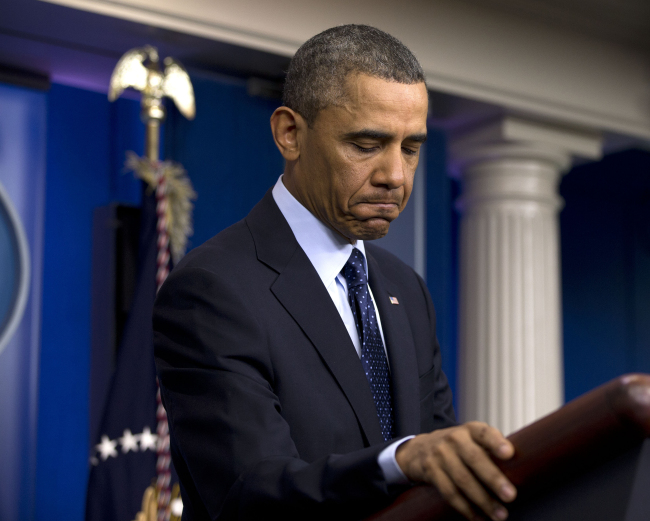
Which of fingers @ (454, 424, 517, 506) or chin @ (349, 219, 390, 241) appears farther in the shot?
chin @ (349, 219, 390, 241)

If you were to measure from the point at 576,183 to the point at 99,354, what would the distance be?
13.6ft

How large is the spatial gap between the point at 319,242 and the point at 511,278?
3086 mm

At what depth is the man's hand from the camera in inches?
25.5

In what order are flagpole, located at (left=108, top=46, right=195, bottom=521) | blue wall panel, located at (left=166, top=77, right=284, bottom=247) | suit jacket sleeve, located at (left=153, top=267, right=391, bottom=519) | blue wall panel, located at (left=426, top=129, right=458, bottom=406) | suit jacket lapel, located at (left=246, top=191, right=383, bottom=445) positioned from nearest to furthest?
suit jacket sleeve, located at (left=153, top=267, right=391, bottom=519) → suit jacket lapel, located at (left=246, top=191, right=383, bottom=445) → flagpole, located at (left=108, top=46, right=195, bottom=521) → blue wall panel, located at (left=166, top=77, right=284, bottom=247) → blue wall panel, located at (left=426, top=129, right=458, bottom=406)

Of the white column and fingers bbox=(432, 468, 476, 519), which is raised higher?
the white column

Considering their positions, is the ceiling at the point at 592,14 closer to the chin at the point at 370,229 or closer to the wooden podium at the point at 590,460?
the chin at the point at 370,229

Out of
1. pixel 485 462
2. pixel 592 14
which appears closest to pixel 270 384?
pixel 485 462

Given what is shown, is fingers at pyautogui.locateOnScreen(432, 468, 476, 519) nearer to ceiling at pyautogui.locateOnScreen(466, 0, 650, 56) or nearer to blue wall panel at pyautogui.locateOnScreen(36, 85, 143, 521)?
blue wall panel at pyautogui.locateOnScreen(36, 85, 143, 521)

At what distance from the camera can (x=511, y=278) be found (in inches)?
165

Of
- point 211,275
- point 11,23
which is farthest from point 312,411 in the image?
point 11,23

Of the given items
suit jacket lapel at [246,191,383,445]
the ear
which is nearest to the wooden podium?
suit jacket lapel at [246,191,383,445]

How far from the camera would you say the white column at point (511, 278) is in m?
4.12

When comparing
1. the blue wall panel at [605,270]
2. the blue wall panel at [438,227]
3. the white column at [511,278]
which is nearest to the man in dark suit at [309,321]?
the blue wall panel at [438,227]

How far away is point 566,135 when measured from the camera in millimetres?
4359
